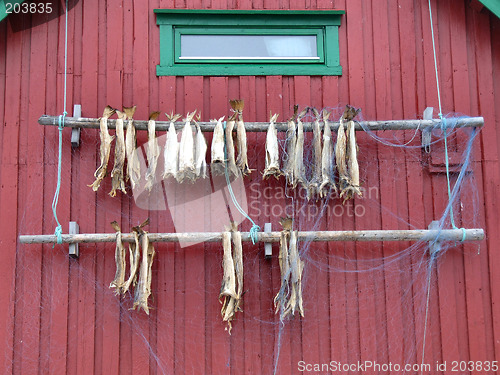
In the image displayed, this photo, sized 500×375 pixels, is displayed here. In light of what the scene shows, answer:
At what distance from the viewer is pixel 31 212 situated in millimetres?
6375

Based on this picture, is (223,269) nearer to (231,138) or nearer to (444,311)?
(231,138)

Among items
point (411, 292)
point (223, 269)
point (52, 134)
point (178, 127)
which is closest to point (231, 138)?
point (178, 127)

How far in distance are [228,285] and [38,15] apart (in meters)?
3.30

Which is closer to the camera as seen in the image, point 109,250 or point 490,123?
point 109,250

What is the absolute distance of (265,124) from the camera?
638cm

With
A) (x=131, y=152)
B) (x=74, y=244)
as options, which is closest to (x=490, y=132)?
(x=131, y=152)

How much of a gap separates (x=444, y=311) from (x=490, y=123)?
189cm

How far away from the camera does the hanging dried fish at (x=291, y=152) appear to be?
6.30 m

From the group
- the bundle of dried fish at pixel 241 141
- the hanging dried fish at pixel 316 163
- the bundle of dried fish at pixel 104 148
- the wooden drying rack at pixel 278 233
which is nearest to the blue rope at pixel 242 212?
the wooden drying rack at pixel 278 233

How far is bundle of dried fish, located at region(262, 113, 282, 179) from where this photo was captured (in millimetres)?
6227

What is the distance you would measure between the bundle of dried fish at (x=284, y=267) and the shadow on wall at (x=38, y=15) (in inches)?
120

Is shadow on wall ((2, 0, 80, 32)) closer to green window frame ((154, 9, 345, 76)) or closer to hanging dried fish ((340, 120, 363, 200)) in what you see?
green window frame ((154, 9, 345, 76))

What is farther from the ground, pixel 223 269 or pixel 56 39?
pixel 56 39

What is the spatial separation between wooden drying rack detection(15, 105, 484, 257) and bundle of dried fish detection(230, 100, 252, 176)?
0.10 metres
